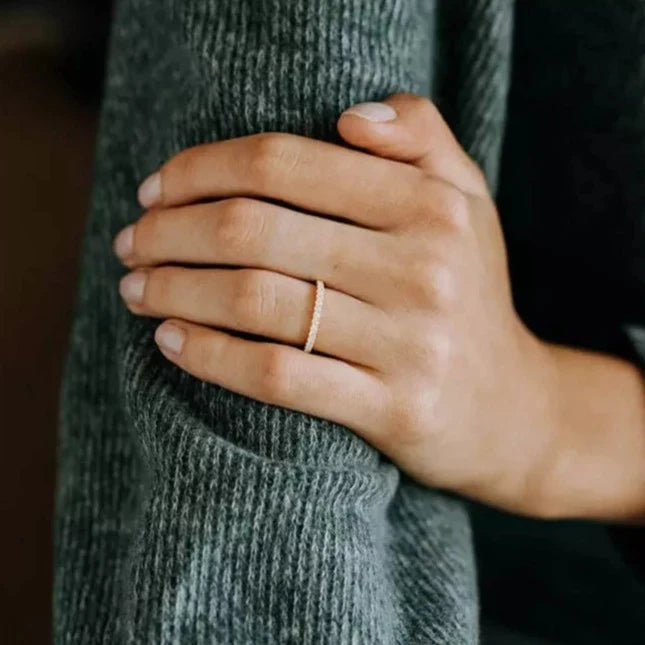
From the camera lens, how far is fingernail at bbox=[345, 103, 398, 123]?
20.8 inches

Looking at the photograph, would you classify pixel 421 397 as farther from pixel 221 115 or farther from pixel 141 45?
pixel 141 45

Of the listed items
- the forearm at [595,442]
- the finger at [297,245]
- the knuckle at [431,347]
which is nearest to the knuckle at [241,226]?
the finger at [297,245]

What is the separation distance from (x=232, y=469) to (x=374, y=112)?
206mm

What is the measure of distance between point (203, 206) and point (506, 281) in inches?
7.7

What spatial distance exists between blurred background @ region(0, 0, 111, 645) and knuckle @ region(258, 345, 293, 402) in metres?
0.33

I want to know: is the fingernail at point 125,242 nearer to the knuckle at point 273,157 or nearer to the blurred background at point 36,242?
the knuckle at point 273,157

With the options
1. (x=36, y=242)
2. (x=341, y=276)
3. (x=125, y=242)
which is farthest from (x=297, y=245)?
(x=36, y=242)

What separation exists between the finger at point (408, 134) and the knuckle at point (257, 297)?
92mm

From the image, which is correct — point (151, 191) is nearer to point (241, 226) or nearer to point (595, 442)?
point (241, 226)

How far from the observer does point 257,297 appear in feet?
1.69

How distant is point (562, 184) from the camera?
710 millimetres

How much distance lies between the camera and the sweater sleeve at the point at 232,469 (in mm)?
497

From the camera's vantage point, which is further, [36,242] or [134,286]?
[36,242]

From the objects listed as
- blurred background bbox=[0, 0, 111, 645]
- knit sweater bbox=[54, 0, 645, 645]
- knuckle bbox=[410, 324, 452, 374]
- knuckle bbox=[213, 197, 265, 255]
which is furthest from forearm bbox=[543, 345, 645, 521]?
blurred background bbox=[0, 0, 111, 645]
